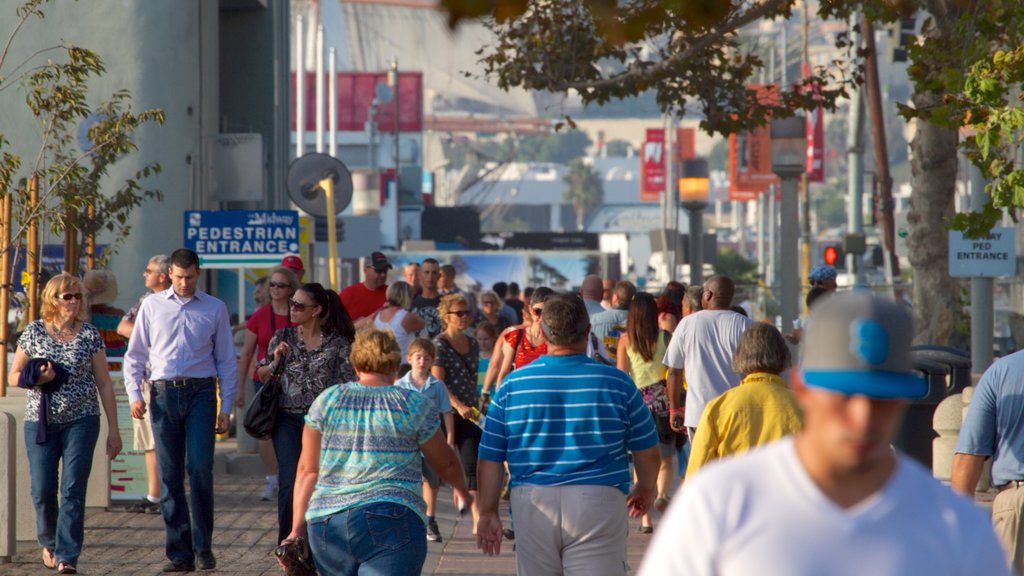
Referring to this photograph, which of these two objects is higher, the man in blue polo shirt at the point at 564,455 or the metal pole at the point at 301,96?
the metal pole at the point at 301,96

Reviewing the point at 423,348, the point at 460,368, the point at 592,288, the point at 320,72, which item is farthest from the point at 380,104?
the point at 423,348

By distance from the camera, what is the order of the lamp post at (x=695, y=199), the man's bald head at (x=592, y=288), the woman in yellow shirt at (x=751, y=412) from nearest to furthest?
the woman in yellow shirt at (x=751, y=412) < the man's bald head at (x=592, y=288) < the lamp post at (x=695, y=199)

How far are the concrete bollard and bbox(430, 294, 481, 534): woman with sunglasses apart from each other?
9.45ft

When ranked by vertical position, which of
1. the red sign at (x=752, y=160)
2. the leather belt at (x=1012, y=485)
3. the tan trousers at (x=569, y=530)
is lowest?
the tan trousers at (x=569, y=530)

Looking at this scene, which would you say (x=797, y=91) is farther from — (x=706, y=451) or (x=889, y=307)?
(x=889, y=307)

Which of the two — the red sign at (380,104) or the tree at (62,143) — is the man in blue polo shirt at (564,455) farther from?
the red sign at (380,104)

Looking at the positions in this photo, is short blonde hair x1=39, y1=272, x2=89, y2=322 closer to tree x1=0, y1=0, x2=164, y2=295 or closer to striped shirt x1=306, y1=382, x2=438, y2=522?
tree x1=0, y1=0, x2=164, y2=295

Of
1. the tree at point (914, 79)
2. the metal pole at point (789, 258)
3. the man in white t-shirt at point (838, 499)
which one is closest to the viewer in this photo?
the man in white t-shirt at point (838, 499)

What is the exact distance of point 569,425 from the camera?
5.73 m

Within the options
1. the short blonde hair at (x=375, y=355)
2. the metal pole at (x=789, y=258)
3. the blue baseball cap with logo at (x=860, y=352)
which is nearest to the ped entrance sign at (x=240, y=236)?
the metal pole at (x=789, y=258)

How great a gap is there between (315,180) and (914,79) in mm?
5780

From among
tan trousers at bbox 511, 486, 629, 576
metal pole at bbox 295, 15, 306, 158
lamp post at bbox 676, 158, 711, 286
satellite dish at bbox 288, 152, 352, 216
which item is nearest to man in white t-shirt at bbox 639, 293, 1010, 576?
tan trousers at bbox 511, 486, 629, 576

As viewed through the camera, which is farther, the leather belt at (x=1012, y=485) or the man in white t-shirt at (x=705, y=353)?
the man in white t-shirt at (x=705, y=353)

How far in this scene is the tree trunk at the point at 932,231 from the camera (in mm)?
18000
